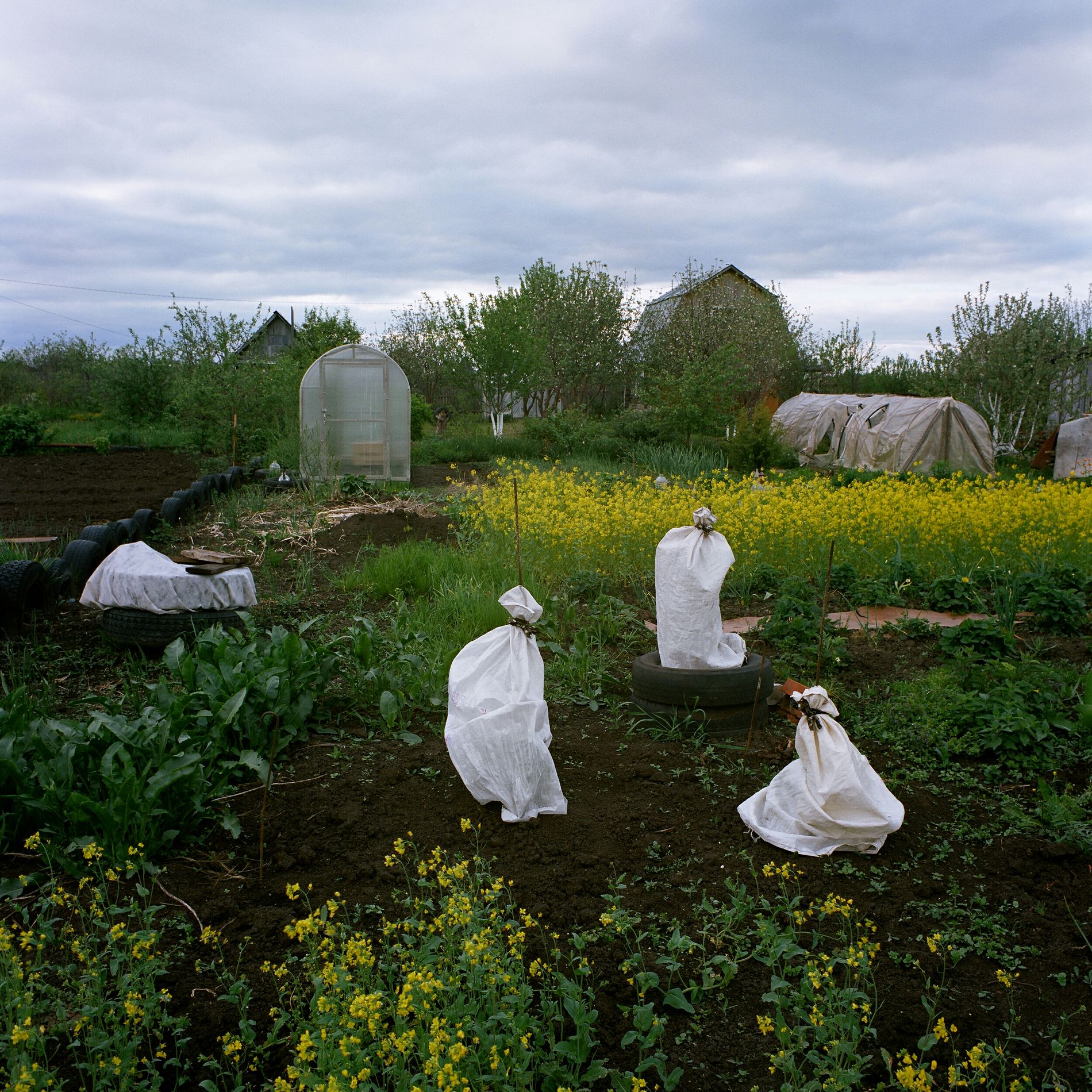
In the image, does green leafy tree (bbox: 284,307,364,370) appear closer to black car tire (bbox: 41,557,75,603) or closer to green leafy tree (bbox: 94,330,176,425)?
green leafy tree (bbox: 94,330,176,425)

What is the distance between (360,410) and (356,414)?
0.29 feet

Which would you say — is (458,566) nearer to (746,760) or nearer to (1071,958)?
(746,760)

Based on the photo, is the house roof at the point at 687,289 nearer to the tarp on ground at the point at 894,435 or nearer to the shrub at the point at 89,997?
the tarp on ground at the point at 894,435

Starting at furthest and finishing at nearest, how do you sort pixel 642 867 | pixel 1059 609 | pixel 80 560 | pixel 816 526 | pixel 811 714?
pixel 816 526, pixel 80 560, pixel 1059 609, pixel 811 714, pixel 642 867

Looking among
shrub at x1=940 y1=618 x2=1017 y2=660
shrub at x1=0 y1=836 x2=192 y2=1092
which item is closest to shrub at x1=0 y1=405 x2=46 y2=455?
shrub at x1=0 y1=836 x2=192 y2=1092

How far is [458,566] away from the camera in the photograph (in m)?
6.58

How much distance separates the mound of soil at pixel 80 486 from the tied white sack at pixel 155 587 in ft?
11.9

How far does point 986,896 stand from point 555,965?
139 centimetres

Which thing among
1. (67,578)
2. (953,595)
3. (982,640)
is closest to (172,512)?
(67,578)

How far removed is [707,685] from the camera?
3912 millimetres

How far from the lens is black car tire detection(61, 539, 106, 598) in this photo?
6176mm

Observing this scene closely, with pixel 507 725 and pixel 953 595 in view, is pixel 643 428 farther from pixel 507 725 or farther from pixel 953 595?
pixel 507 725

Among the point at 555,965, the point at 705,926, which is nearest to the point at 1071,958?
the point at 705,926

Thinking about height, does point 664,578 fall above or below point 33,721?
above
